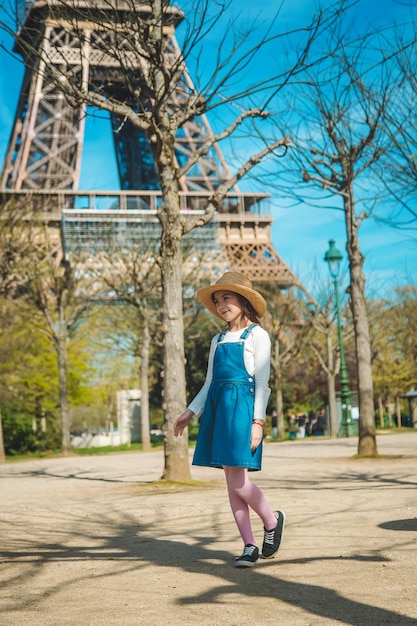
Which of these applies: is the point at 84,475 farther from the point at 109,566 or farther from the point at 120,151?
the point at 120,151

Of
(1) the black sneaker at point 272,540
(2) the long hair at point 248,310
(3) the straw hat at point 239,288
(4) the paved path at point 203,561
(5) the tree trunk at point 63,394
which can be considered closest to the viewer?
(4) the paved path at point 203,561

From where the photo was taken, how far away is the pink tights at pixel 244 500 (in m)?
4.64

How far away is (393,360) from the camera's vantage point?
139 feet

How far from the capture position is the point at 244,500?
473 centimetres

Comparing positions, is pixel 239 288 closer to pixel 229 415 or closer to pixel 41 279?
pixel 229 415

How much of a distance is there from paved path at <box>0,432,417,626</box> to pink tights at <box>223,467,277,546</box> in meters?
0.22

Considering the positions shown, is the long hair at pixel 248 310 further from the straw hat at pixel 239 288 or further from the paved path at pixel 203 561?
the paved path at pixel 203 561

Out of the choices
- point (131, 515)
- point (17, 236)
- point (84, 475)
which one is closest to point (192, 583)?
point (131, 515)

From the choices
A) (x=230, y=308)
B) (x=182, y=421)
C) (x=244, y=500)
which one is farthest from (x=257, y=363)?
(x=244, y=500)

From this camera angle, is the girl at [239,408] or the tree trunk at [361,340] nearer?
the girl at [239,408]

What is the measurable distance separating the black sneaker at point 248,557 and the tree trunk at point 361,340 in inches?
355

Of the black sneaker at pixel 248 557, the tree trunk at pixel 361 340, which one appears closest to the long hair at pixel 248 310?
the black sneaker at pixel 248 557

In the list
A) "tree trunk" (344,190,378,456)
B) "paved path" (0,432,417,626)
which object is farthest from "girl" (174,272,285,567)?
"tree trunk" (344,190,378,456)

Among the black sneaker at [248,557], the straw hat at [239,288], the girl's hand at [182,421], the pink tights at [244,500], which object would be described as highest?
the straw hat at [239,288]
